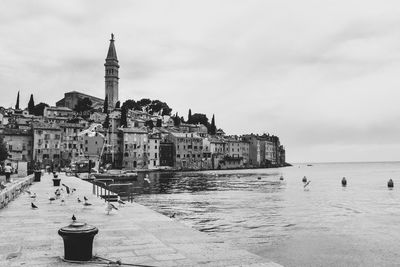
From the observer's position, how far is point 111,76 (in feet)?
562

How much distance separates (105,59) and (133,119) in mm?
50565

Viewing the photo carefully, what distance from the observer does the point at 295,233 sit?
18703 millimetres

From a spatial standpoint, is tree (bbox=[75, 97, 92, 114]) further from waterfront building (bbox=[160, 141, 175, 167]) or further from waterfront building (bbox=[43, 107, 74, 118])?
waterfront building (bbox=[160, 141, 175, 167])

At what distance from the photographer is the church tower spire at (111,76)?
560ft

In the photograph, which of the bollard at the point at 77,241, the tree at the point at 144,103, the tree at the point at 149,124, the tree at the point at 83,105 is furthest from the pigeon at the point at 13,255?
the tree at the point at 144,103

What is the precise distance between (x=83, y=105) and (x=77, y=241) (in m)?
147

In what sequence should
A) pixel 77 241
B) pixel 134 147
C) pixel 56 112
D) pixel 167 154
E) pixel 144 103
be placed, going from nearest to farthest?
pixel 77 241
pixel 134 147
pixel 56 112
pixel 167 154
pixel 144 103

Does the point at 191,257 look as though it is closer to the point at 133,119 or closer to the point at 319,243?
the point at 319,243

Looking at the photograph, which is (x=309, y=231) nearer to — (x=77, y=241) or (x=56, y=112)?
(x=77, y=241)

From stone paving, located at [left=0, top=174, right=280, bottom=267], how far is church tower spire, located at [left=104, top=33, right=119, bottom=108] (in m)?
157

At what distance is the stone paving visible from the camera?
870 centimetres

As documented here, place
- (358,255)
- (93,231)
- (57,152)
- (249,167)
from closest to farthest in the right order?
(93,231)
(358,255)
(57,152)
(249,167)

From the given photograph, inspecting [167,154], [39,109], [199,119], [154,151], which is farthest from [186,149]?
[39,109]

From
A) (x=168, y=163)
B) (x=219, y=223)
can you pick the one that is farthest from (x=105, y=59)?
(x=219, y=223)
